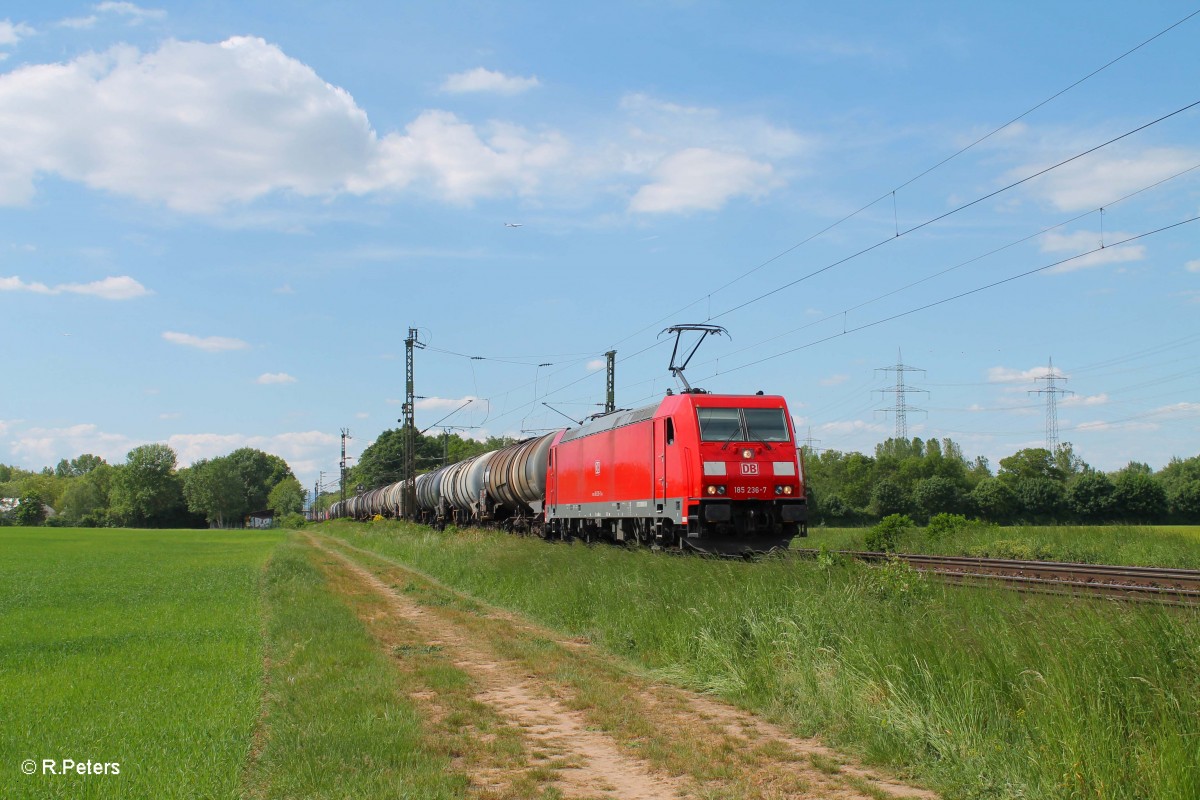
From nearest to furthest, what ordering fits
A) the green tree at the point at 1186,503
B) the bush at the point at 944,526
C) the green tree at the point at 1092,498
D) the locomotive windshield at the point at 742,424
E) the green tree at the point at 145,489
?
1. the locomotive windshield at the point at 742,424
2. the bush at the point at 944,526
3. the green tree at the point at 1186,503
4. the green tree at the point at 1092,498
5. the green tree at the point at 145,489

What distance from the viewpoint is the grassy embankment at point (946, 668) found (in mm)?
5949

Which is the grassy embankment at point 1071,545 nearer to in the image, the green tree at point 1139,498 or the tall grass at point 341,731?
the tall grass at point 341,731

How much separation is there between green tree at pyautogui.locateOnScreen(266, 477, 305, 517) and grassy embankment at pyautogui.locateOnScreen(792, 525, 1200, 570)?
470ft

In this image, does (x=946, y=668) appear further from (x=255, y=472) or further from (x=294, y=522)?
(x=255, y=472)

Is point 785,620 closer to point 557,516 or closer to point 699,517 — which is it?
point 699,517

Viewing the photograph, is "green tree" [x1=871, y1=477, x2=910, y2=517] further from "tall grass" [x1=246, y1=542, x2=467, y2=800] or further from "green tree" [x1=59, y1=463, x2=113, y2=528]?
"green tree" [x1=59, y1=463, x2=113, y2=528]

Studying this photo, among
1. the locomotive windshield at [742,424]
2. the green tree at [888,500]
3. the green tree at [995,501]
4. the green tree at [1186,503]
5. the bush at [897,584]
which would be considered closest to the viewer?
the bush at [897,584]

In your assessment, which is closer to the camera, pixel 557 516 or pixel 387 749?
pixel 387 749

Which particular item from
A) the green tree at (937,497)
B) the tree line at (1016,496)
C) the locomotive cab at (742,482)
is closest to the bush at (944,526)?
the locomotive cab at (742,482)

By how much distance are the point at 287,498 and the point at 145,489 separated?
24151mm

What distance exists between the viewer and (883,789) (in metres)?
6.65

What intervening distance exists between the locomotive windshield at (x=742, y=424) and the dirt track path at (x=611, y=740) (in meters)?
7.26

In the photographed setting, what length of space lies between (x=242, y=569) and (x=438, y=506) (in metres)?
18.3

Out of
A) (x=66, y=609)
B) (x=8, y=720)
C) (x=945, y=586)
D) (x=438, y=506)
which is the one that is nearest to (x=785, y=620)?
(x=945, y=586)
